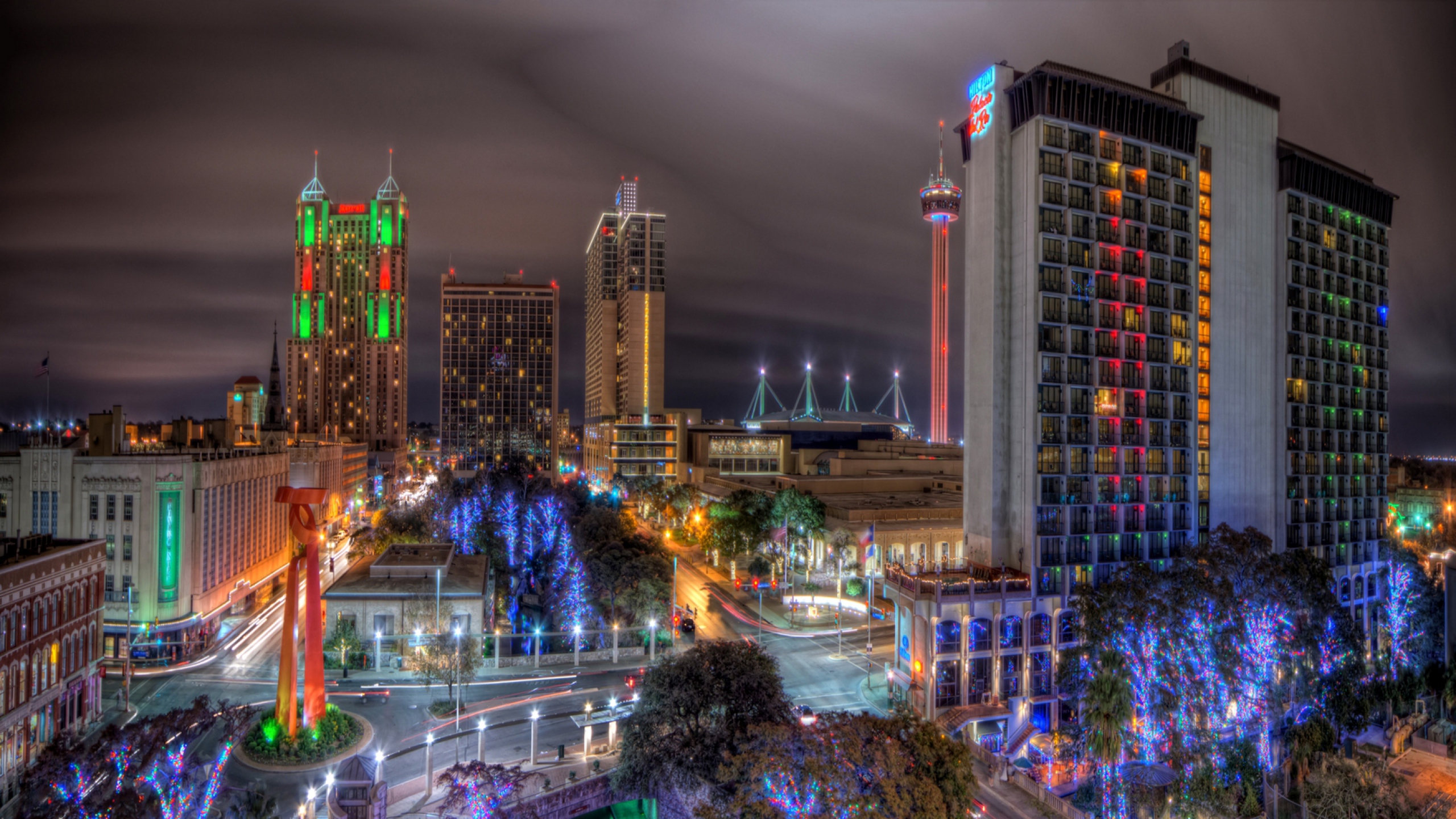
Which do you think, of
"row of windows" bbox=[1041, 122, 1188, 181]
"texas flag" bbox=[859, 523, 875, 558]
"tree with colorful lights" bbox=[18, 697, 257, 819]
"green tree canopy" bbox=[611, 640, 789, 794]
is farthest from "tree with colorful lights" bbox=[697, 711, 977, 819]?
"texas flag" bbox=[859, 523, 875, 558]

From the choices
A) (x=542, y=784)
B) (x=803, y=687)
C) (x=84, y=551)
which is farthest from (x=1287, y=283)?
(x=84, y=551)

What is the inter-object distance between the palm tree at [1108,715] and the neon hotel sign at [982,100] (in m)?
38.0

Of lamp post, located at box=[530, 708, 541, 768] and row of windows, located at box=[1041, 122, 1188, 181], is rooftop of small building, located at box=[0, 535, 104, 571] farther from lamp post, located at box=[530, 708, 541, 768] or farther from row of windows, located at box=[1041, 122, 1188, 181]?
row of windows, located at box=[1041, 122, 1188, 181]

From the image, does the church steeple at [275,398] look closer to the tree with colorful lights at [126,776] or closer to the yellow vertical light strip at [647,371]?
the yellow vertical light strip at [647,371]

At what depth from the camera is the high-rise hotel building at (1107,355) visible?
52.8 metres

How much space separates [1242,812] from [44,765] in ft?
172

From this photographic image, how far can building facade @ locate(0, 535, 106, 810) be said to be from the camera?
38.2 meters

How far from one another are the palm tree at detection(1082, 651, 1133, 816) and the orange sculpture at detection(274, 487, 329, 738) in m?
40.5

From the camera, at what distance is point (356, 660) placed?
58156 millimetres

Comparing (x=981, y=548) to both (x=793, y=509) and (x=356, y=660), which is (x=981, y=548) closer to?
(x=793, y=509)

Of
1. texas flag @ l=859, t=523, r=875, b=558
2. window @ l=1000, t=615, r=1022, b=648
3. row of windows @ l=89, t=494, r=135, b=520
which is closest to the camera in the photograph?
window @ l=1000, t=615, r=1022, b=648

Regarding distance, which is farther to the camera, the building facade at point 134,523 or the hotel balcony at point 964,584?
the building facade at point 134,523

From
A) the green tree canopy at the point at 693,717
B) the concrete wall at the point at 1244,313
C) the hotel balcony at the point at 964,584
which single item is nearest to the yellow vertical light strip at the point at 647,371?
the hotel balcony at the point at 964,584

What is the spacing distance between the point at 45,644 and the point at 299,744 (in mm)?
14551
